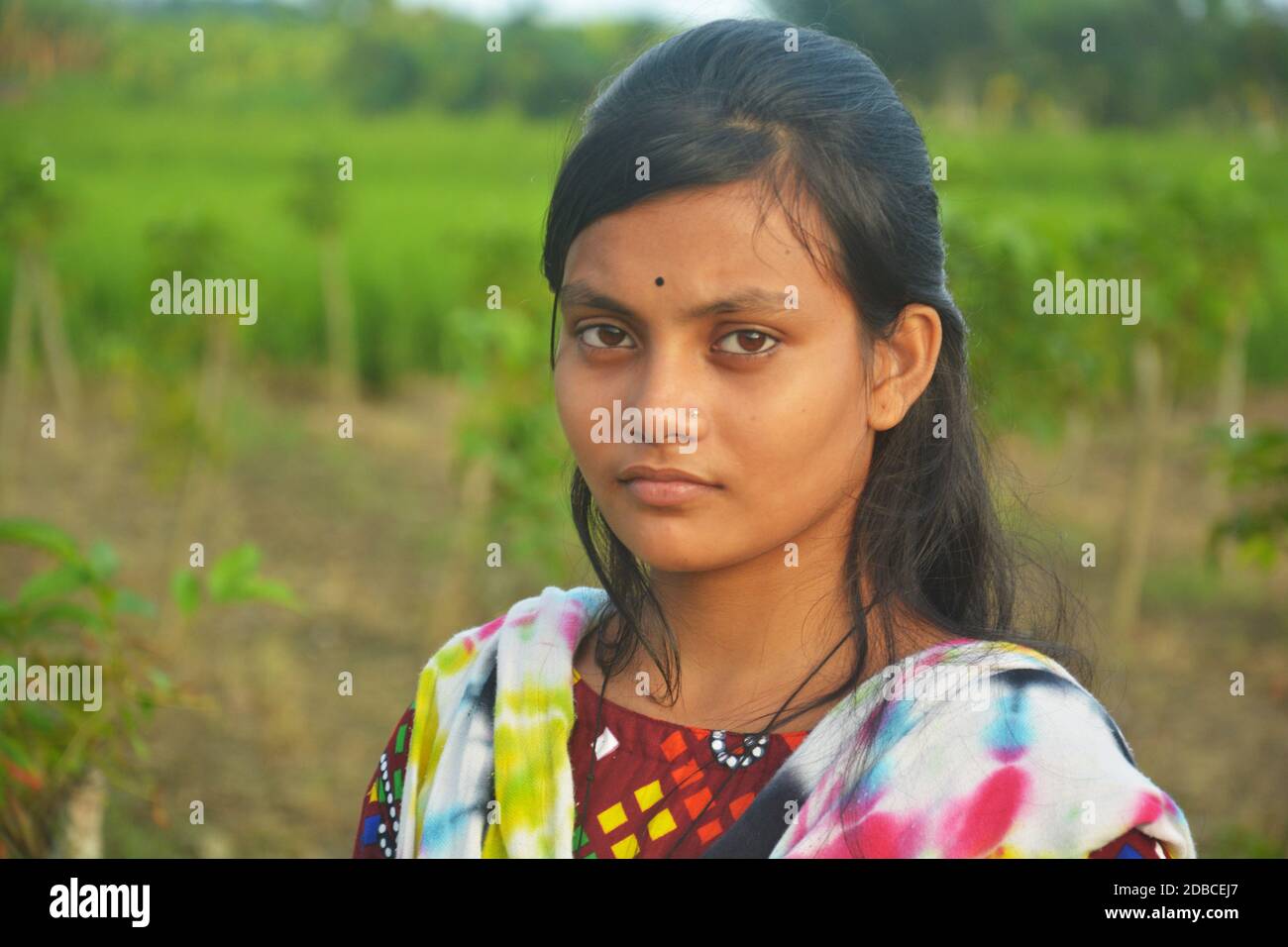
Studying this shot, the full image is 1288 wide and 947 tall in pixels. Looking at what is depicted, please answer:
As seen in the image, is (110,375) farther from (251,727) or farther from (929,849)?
(929,849)

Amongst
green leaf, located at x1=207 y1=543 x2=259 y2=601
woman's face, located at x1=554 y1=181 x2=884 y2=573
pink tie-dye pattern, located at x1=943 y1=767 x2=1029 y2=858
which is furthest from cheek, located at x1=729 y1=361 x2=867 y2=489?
green leaf, located at x1=207 y1=543 x2=259 y2=601

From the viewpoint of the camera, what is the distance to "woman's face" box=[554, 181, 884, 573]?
4.24 ft

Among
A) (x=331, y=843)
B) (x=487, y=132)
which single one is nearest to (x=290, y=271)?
(x=487, y=132)

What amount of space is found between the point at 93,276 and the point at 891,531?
957 cm

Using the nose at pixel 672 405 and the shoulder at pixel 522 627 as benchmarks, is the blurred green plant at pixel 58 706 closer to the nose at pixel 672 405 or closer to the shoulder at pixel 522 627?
the shoulder at pixel 522 627

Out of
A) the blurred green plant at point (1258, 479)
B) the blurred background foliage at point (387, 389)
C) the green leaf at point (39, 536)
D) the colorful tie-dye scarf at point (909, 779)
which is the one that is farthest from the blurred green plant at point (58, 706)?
the blurred green plant at point (1258, 479)

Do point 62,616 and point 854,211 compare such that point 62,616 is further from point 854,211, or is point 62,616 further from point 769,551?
point 854,211

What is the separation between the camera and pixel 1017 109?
21.5m

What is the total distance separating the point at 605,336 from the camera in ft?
4.49

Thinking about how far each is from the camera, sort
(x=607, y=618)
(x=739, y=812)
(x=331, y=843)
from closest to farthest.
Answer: (x=739, y=812), (x=607, y=618), (x=331, y=843)

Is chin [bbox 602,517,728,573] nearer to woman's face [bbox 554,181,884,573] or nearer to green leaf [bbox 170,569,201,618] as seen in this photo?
woman's face [bbox 554,181,884,573]

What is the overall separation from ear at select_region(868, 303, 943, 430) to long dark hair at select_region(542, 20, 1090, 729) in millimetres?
16

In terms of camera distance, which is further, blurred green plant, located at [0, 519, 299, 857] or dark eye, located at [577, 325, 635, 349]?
blurred green plant, located at [0, 519, 299, 857]

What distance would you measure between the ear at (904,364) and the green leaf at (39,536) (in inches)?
50.8
